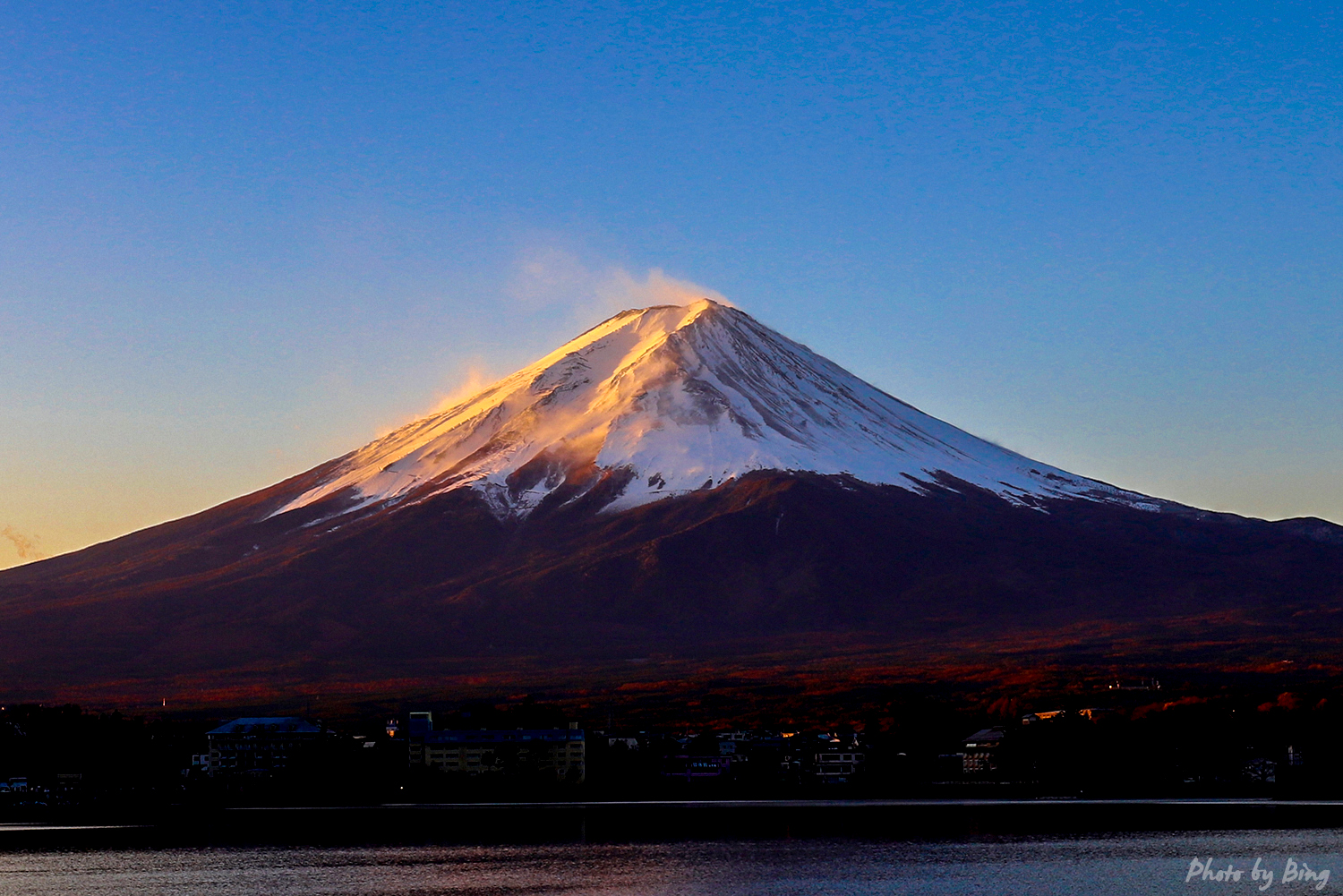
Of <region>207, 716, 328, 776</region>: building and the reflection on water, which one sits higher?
<region>207, 716, 328, 776</region>: building

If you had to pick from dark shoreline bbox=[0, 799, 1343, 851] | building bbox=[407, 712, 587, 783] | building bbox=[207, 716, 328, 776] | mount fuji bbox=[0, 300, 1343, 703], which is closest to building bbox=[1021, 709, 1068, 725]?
dark shoreline bbox=[0, 799, 1343, 851]

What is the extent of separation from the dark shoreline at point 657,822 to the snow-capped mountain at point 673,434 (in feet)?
306

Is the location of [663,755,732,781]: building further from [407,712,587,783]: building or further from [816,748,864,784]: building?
[407,712,587,783]: building

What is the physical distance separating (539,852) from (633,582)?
314 ft

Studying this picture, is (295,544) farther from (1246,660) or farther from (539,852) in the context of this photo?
(539,852)

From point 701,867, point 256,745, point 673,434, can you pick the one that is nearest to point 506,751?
point 256,745

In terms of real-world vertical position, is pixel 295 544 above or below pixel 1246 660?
above

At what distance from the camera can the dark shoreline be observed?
5147cm

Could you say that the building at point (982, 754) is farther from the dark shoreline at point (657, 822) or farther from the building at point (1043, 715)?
the dark shoreline at point (657, 822)

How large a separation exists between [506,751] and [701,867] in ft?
100

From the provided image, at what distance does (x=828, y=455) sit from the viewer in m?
165

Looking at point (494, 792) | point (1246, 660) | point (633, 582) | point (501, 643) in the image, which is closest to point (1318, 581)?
point (1246, 660)

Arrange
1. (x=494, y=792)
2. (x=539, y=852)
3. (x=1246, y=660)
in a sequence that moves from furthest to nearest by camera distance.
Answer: (x=1246, y=660)
(x=494, y=792)
(x=539, y=852)

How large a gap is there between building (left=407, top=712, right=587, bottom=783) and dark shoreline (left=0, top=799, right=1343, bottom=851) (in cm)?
428
